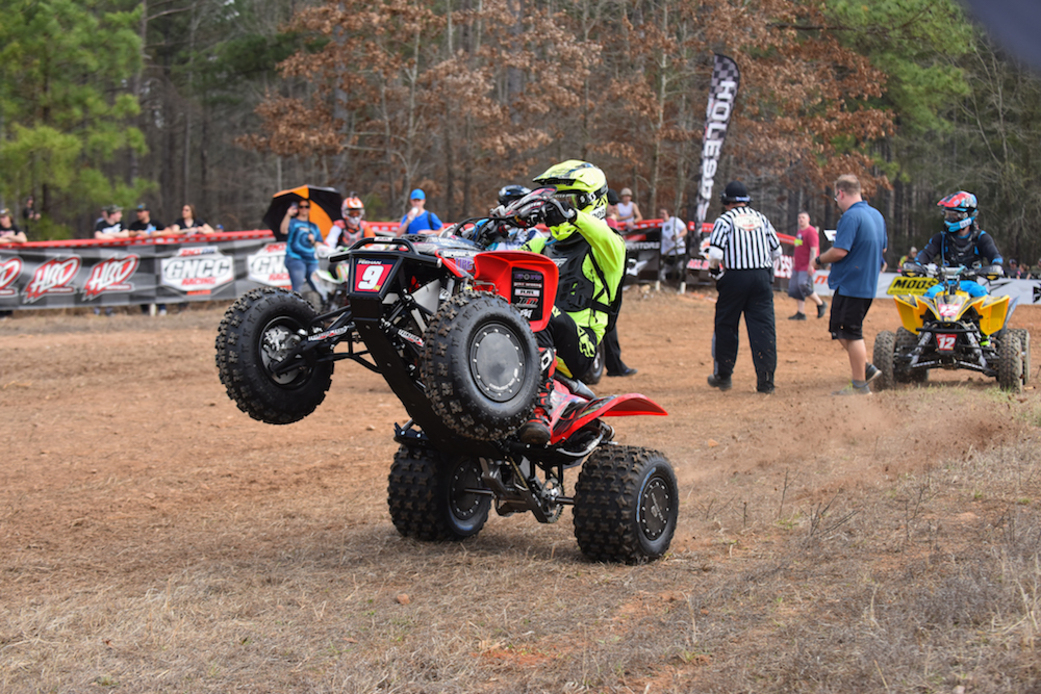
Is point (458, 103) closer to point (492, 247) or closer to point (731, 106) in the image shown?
point (731, 106)

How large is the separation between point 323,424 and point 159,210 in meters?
30.9

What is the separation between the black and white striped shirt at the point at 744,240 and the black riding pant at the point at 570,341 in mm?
5260

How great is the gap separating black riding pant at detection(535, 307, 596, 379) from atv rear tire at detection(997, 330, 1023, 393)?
6188 mm

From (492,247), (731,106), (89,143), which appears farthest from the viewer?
(89,143)

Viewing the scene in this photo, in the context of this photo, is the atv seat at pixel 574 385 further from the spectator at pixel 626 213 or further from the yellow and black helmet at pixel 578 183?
the spectator at pixel 626 213

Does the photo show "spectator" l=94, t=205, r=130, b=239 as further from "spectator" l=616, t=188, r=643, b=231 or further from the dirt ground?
"spectator" l=616, t=188, r=643, b=231

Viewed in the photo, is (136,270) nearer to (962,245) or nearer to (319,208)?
(319,208)

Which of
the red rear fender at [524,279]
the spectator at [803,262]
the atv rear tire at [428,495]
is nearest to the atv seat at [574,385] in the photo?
the red rear fender at [524,279]

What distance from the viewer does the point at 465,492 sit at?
18.7 feet

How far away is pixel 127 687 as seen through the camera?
3.49m

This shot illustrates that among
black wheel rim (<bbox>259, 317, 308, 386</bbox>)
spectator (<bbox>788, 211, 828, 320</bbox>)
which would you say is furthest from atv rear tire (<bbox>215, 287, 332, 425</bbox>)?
spectator (<bbox>788, 211, 828, 320</bbox>)

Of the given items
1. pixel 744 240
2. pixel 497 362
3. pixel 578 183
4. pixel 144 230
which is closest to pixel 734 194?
pixel 744 240

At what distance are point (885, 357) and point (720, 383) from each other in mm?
1705

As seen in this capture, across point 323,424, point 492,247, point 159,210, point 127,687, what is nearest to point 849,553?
point 492,247
